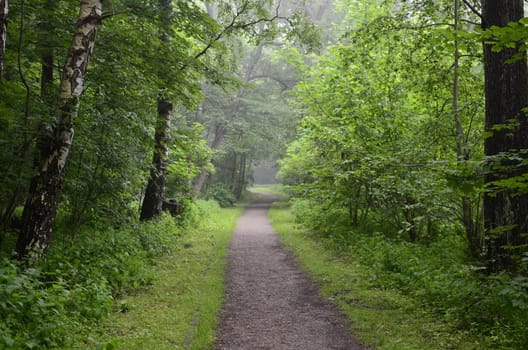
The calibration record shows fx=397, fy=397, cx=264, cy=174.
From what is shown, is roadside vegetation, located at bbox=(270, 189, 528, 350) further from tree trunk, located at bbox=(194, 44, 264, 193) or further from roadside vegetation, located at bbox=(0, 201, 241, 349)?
tree trunk, located at bbox=(194, 44, 264, 193)

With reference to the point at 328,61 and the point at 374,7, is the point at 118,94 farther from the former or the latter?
the point at 374,7

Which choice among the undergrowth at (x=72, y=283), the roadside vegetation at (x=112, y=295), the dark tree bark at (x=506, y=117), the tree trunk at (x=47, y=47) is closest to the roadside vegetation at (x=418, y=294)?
the dark tree bark at (x=506, y=117)

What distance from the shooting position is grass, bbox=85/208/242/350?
4.98 m

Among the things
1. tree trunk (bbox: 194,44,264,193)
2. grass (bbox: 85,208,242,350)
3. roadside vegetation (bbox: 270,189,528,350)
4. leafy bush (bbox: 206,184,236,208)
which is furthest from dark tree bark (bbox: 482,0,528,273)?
leafy bush (bbox: 206,184,236,208)

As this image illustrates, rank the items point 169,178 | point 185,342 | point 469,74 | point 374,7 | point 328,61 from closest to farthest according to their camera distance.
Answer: point 185,342 < point 469,74 < point 374,7 < point 328,61 < point 169,178

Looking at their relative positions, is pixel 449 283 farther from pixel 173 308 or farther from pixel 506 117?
pixel 173 308

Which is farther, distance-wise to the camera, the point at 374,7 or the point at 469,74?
the point at 374,7

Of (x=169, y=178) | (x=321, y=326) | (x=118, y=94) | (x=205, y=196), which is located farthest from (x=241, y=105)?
(x=321, y=326)

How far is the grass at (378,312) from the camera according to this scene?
16.1 feet

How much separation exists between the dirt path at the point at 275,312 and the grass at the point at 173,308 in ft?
0.88

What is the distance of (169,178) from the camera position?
616 inches

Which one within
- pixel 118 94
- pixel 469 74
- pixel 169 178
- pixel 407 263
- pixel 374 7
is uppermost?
pixel 374 7

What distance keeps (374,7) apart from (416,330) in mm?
9184

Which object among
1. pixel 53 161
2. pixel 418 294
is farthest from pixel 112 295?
pixel 418 294
